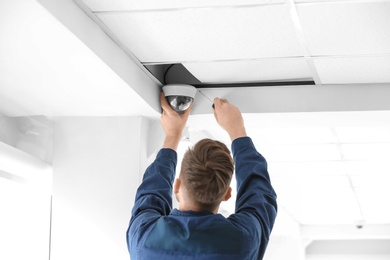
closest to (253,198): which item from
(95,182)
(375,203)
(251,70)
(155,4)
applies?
(155,4)

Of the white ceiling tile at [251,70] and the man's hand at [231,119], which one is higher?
the white ceiling tile at [251,70]

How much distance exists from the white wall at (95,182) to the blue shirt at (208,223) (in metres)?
1.05

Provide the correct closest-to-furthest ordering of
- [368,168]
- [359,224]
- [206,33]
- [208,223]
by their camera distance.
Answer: [208,223] → [206,33] → [368,168] → [359,224]

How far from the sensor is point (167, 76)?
328 centimetres

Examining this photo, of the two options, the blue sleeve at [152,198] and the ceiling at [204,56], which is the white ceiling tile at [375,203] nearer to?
the ceiling at [204,56]

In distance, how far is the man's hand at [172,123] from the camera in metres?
2.42

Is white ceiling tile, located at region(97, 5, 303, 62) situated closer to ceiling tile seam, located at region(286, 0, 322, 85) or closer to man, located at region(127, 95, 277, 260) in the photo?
ceiling tile seam, located at region(286, 0, 322, 85)

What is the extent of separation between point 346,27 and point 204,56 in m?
0.57

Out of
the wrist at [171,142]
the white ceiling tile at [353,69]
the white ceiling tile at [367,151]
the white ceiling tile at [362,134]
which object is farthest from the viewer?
the white ceiling tile at [367,151]

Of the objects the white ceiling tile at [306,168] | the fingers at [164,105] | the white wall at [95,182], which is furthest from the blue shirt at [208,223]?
the white ceiling tile at [306,168]

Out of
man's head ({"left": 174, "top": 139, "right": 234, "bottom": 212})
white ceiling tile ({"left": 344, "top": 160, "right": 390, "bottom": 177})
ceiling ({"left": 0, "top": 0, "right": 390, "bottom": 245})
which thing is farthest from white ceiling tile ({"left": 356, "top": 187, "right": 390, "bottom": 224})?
man's head ({"left": 174, "top": 139, "right": 234, "bottom": 212})

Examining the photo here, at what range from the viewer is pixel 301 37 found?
262 cm

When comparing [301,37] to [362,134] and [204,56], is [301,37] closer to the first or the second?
[204,56]

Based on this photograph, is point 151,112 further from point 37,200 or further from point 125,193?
point 37,200
